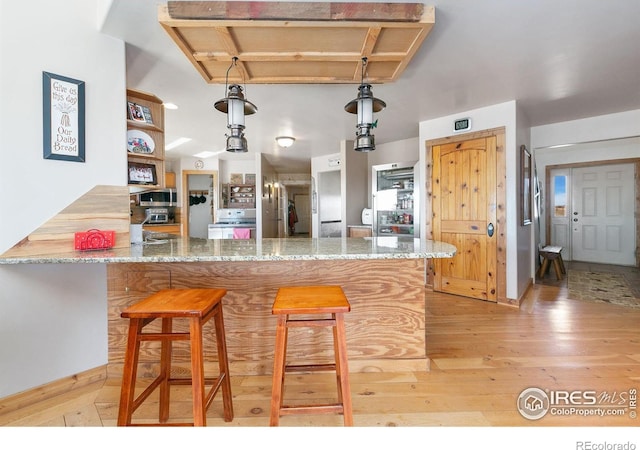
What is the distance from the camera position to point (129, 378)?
1.26 metres

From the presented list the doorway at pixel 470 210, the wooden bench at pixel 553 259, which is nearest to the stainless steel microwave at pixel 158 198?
the doorway at pixel 470 210

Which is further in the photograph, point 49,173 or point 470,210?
point 470,210

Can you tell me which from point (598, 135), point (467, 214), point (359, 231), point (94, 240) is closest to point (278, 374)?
point (94, 240)

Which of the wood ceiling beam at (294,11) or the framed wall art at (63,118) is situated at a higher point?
the wood ceiling beam at (294,11)

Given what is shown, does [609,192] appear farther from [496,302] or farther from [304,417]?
[304,417]

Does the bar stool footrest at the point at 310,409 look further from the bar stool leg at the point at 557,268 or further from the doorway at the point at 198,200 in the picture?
the doorway at the point at 198,200

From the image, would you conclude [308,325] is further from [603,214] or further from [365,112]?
[603,214]

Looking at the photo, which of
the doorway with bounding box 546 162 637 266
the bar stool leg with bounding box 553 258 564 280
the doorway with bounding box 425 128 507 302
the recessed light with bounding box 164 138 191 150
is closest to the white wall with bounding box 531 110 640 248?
the doorway with bounding box 546 162 637 266

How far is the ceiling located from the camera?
1.82 metres

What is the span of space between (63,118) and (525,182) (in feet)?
14.2

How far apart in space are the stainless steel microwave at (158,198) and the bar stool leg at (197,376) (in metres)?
5.42

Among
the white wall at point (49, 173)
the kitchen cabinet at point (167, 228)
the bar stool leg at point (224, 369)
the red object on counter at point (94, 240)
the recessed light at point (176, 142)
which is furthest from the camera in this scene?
the kitchen cabinet at point (167, 228)

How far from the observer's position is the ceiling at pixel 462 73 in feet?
5.96

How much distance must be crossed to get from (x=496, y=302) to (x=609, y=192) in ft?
14.0
